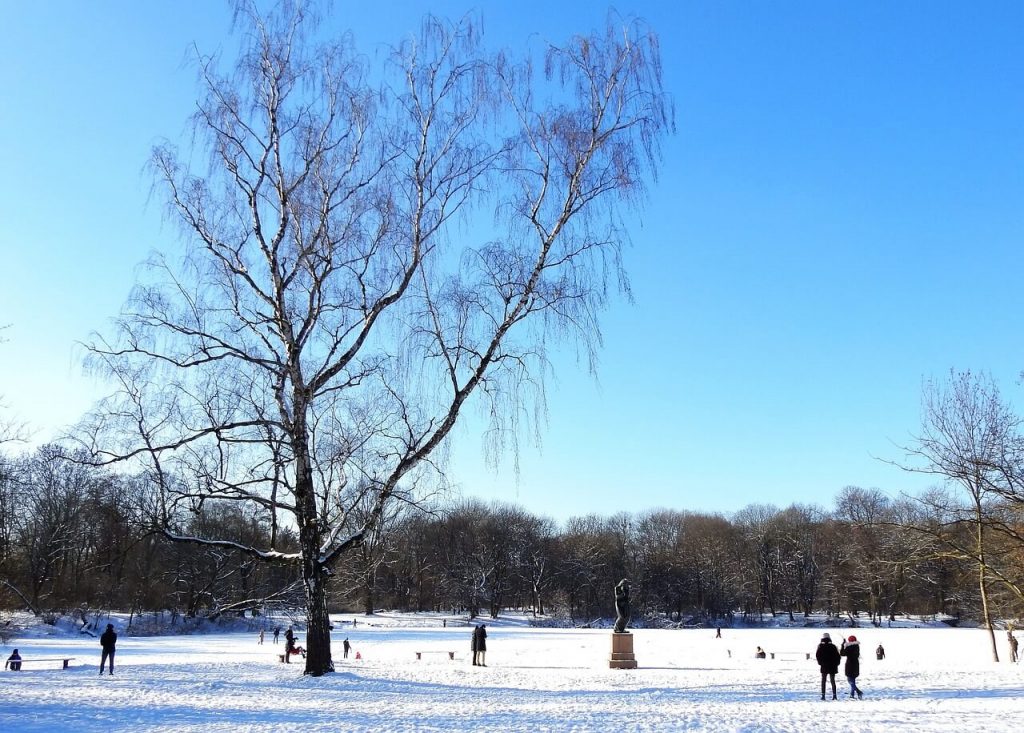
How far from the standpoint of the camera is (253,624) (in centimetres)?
5347

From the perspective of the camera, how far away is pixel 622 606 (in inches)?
989

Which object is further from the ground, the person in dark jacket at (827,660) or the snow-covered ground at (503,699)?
the person in dark jacket at (827,660)

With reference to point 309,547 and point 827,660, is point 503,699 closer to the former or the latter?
point 309,547

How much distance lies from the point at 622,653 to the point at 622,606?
146cm

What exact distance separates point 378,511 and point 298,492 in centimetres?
190

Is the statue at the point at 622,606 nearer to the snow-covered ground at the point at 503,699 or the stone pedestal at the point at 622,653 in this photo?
the stone pedestal at the point at 622,653

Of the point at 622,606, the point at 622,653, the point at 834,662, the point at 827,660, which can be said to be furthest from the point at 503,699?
the point at 622,606

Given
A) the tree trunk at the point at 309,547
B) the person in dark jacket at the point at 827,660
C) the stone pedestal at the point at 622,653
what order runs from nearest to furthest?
1. the person in dark jacket at the point at 827,660
2. the tree trunk at the point at 309,547
3. the stone pedestal at the point at 622,653

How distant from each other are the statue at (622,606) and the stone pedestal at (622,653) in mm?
237

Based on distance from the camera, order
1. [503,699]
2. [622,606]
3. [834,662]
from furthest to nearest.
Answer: [622,606]
[834,662]
[503,699]

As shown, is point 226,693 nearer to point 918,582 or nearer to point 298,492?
point 298,492

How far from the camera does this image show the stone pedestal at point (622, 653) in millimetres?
24203

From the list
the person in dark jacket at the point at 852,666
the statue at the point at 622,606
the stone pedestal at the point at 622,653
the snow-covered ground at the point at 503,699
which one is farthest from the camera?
the statue at the point at 622,606

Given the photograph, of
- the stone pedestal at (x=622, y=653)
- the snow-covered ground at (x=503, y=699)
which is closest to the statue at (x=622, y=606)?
the stone pedestal at (x=622, y=653)
